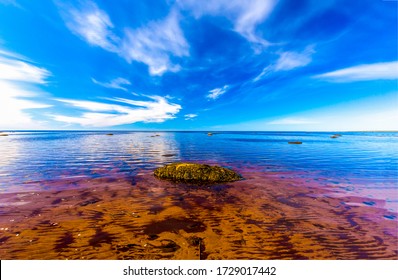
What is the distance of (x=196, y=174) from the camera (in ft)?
48.9

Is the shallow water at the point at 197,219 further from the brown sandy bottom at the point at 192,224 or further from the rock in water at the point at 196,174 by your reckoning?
the rock in water at the point at 196,174

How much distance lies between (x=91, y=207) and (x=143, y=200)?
109 inches

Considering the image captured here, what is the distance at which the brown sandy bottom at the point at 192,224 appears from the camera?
6.06 m

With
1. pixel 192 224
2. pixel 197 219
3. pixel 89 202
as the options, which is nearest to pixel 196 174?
pixel 197 219

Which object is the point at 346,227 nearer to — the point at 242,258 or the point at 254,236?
the point at 254,236

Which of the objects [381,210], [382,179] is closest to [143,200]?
[381,210]

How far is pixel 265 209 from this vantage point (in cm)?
949

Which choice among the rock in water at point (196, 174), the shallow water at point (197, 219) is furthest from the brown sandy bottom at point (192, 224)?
the rock in water at point (196, 174)

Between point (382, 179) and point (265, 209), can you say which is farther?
point (382, 179)

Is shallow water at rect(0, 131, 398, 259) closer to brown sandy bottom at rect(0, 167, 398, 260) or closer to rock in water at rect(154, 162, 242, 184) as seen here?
brown sandy bottom at rect(0, 167, 398, 260)

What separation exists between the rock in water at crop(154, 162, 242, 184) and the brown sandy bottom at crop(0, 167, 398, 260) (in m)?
2.04

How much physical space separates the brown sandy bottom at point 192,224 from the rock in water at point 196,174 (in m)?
2.04

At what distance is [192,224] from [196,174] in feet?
23.3

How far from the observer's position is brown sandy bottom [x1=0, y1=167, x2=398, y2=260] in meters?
6.06
